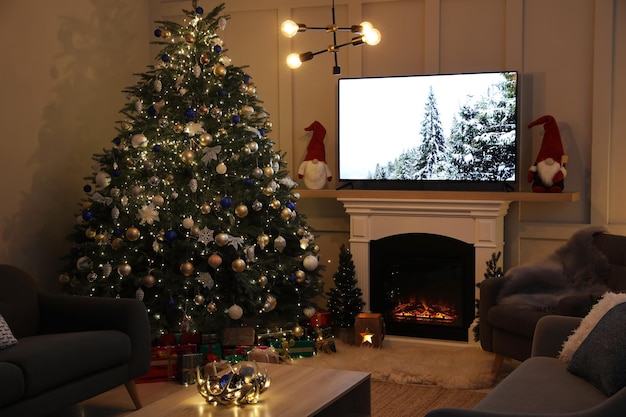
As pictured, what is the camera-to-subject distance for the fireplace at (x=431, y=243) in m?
5.61

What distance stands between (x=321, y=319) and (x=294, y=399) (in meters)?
2.45

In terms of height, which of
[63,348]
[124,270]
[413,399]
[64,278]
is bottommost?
[413,399]

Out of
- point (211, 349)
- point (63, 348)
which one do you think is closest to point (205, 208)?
point (211, 349)

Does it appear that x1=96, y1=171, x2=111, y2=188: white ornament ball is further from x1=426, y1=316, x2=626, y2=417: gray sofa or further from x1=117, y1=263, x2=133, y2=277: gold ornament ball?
x1=426, y1=316, x2=626, y2=417: gray sofa

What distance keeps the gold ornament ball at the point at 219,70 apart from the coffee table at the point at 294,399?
2268mm

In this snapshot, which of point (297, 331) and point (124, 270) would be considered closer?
point (124, 270)

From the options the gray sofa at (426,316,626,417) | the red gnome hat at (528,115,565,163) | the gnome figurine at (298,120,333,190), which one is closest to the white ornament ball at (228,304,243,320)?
the gnome figurine at (298,120,333,190)

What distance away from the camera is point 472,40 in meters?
5.88

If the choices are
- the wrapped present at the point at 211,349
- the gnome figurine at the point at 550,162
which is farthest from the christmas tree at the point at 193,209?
the gnome figurine at the point at 550,162

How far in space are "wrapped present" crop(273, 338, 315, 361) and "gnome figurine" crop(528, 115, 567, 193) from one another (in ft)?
6.19

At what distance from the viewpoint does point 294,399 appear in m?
3.24

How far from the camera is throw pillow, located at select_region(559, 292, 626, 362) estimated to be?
3295mm

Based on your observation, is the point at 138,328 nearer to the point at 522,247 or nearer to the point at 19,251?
the point at 19,251

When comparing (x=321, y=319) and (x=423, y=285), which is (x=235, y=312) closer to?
(x=321, y=319)
